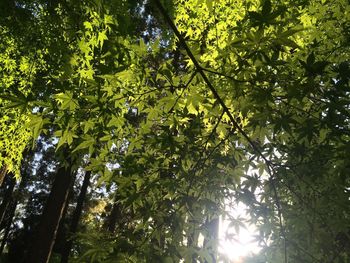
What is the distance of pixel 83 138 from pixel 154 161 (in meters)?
0.57

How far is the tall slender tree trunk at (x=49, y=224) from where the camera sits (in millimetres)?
6770

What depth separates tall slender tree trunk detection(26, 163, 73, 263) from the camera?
22.2 feet

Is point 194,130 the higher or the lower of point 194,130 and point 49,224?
the higher

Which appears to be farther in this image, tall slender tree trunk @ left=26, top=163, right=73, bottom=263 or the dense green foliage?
tall slender tree trunk @ left=26, top=163, right=73, bottom=263

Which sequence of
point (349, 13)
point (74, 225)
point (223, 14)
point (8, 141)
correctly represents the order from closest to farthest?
point (349, 13), point (223, 14), point (8, 141), point (74, 225)

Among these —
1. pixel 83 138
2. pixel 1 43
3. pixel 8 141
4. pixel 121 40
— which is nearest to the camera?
pixel 121 40

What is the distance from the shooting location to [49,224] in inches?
274

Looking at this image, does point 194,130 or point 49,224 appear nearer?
point 194,130

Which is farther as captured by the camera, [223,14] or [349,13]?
[223,14]

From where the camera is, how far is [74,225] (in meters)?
15.2

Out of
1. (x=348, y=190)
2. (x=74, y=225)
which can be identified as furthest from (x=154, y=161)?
(x=74, y=225)

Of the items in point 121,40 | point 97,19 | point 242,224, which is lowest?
point 242,224

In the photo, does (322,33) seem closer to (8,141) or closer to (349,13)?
(349,13)

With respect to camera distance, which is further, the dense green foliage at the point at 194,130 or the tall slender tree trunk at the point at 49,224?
the tall slender tree trunk at the point at 49,224
